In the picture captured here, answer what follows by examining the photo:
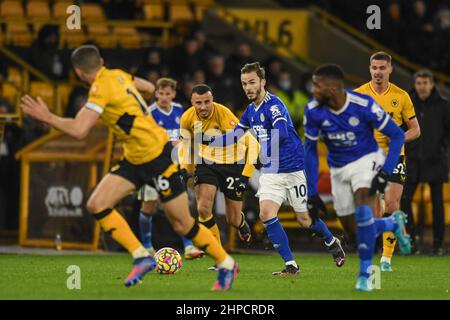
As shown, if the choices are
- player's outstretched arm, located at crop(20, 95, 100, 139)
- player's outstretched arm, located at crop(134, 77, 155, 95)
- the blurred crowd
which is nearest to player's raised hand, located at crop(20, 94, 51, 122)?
player's outstretched arm, located at crop(20, 95, 100, 139)

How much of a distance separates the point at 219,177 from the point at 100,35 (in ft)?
29.7

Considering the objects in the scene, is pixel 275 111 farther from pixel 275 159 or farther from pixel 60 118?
pixel 60 118

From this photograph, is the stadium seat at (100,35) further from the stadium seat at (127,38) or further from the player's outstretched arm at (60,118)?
the player's outstretched arm at (60,118)

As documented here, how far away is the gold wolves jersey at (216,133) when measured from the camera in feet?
42.4

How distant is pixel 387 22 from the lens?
22.0 metres

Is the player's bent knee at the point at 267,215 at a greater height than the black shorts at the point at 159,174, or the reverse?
the black shorts at the point at 159,174

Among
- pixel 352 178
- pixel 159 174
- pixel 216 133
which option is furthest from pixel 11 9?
pixel 352 178

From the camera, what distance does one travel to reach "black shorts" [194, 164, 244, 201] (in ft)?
43.1

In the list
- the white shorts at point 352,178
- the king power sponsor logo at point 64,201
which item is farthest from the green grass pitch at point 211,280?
the king power sponsor logo at point 64,201

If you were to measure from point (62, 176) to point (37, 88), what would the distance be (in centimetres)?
421

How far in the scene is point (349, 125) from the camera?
31.2ft

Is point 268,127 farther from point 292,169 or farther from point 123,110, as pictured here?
point 123,110

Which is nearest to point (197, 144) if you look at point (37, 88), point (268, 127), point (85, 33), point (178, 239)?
point (268, 127)

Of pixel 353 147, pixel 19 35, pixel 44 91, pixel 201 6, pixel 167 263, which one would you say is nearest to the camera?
pixel 353 147
